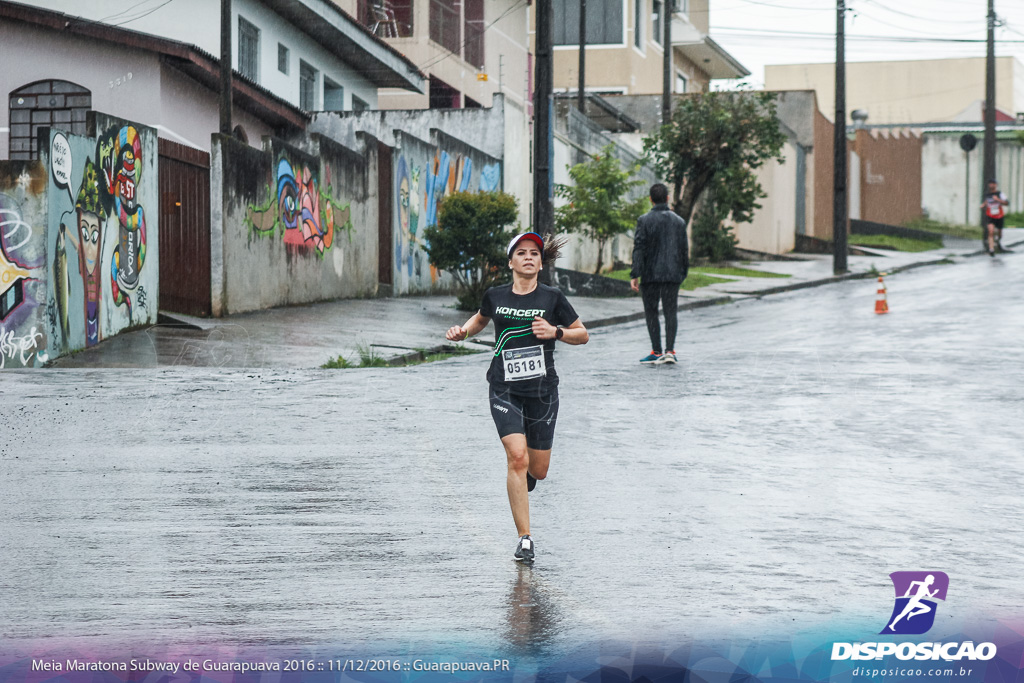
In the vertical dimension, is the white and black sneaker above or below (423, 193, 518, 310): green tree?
below

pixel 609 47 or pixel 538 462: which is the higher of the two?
pixel 609 47

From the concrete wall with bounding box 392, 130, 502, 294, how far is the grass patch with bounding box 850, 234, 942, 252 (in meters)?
15.3

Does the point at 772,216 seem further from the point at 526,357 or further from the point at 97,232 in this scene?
the point at 526,357

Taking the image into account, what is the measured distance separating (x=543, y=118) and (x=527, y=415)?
13.5 m

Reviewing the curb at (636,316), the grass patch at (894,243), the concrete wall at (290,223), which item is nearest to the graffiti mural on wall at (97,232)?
the concrete wall at (290,223)

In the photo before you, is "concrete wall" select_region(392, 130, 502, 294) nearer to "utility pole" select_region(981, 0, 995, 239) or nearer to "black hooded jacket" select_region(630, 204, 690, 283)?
"black hooded jacket" select_region(630, 204, 690, 283)

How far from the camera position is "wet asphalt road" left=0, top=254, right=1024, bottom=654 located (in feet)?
17.4

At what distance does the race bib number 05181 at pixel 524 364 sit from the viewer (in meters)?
6.47

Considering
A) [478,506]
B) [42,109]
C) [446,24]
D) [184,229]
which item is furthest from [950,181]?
[478,506]

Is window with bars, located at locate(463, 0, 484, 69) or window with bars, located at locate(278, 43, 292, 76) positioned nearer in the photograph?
window with bars, located at locate(278, 43, 292, 76)

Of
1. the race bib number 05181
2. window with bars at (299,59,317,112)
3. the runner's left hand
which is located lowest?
the race bib number 05181

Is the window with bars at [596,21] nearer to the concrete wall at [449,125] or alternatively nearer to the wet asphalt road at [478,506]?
the concrete wall at [449,125]

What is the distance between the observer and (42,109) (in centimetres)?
2316

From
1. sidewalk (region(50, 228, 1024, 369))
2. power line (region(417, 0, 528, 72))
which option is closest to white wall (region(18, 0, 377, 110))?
sidewalk (region(50, 228, 1024, 369))
